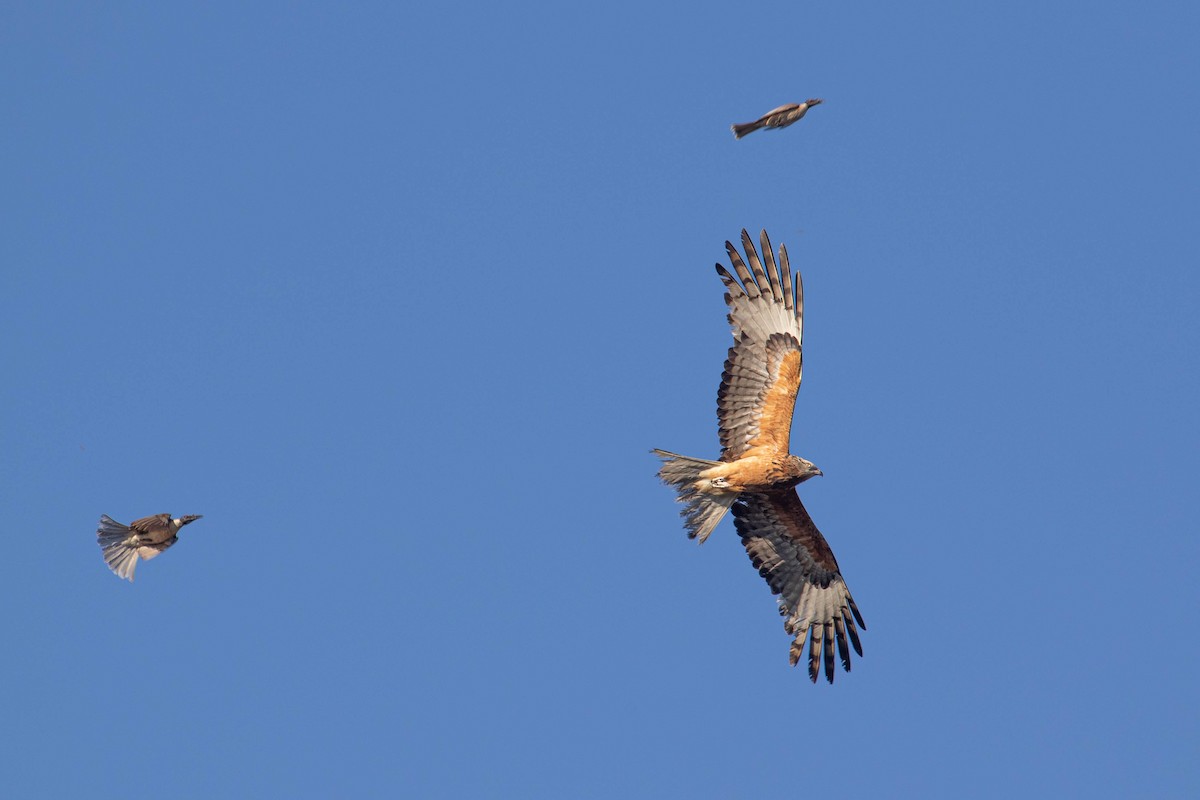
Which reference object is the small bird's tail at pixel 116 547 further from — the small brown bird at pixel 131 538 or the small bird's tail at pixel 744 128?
the small bird's tail at pixel 744 128

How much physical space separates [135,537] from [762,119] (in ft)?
25.1

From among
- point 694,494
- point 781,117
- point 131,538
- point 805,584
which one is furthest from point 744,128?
point 131,538

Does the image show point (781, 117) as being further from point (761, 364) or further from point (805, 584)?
point (805, 584)

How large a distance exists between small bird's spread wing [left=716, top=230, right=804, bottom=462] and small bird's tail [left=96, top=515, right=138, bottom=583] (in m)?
6.25

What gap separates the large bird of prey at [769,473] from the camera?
52.5 ft

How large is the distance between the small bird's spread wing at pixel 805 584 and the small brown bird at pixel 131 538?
603 centimetres

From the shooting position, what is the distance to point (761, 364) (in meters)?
16.3

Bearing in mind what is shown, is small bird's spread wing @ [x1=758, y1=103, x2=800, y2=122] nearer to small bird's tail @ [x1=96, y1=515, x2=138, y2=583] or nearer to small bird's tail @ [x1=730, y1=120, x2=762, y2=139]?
small bird's tail @ [x1=730, y1=120, x2=762, y2=139]

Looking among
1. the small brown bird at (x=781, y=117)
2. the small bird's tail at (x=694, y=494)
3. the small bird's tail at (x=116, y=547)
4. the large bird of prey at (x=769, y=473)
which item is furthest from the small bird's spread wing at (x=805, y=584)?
the small bird's tail at (x=116, y=547)

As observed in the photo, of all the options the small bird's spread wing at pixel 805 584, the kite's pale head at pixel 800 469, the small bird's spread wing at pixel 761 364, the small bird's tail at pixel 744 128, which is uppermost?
the small bird's tail at pixel 744 128

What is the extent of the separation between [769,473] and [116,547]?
677 cm

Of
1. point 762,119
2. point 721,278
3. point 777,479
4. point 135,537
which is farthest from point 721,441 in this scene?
point 135,537

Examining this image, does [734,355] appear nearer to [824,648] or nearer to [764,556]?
[764,556]

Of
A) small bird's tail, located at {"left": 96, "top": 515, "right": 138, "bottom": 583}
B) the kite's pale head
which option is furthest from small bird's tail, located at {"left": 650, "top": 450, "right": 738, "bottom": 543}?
small bird's tail, located at {"left": 96, "top": 515, "right": 138, "bottom": 583}
